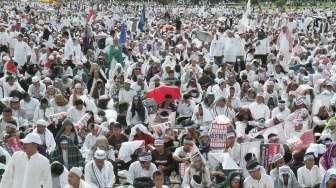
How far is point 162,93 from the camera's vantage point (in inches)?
535

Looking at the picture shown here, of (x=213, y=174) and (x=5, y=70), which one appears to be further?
(x=5, y=70)

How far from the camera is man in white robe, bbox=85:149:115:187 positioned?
28.5ft

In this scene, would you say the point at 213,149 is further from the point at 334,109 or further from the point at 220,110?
the point at 334,109

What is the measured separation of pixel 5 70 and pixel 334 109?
6657 millimetres

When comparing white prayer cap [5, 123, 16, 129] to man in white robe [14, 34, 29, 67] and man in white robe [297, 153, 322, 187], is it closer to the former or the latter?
man in white robe [297, 153, 322, 187]

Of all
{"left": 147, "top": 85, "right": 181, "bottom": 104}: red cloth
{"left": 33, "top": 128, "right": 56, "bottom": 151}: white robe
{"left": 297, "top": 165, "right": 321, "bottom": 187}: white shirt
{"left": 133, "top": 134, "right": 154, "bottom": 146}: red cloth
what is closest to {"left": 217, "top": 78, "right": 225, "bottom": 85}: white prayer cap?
{"left": 147, "top": 85, "right": 181, "bottom": 104}: red cloth

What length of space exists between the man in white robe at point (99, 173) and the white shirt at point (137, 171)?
19.2 inches

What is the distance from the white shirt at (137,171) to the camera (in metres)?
9.21

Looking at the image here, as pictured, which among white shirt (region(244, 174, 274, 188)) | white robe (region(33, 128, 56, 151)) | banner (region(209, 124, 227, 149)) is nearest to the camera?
white shirt (region(244, 174, 274, 188))

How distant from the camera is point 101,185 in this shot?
8688 mm

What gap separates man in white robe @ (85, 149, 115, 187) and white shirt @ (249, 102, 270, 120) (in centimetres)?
412

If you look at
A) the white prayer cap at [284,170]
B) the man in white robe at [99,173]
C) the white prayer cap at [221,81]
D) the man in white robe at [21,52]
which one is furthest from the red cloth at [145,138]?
the man in white robe at [21,52]

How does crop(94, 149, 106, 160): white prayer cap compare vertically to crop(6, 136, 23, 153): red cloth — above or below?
above

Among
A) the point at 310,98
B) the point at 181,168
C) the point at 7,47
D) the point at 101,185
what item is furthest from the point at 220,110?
the point at 7,47
